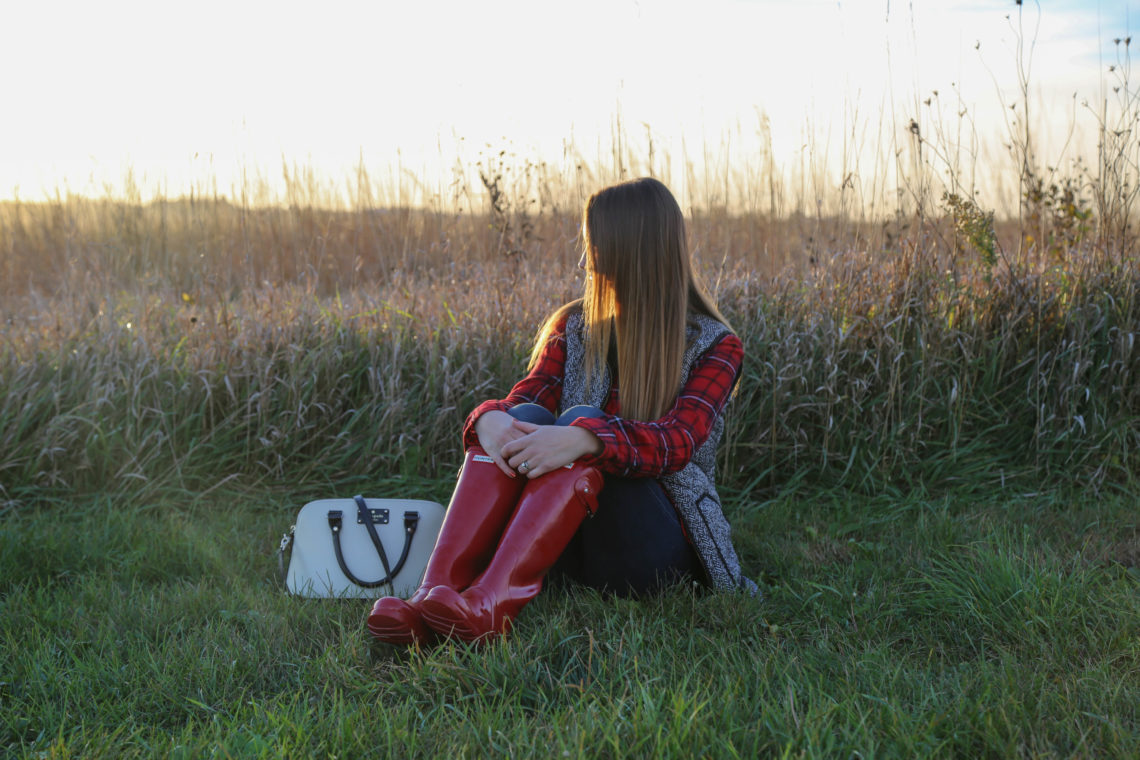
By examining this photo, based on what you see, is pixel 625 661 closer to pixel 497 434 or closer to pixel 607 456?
pixel 607 456

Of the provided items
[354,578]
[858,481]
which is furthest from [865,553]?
[354,578]

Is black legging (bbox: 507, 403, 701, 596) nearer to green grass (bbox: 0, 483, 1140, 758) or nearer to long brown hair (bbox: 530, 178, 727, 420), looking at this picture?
green grass (bbox: 0, 483, 1140, 758)

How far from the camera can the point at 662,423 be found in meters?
2.05

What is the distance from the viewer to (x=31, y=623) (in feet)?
7.00

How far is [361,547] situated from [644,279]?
1107 millimetres

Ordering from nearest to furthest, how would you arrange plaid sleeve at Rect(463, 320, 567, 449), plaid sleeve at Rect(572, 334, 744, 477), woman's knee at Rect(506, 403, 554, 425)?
plaid sleeve at Rect(572, 334, 744, 477)
woman's knee at Rect(506, 403, 554, 425)
plaid sleeve at Rect(463, 320, 567, 449)

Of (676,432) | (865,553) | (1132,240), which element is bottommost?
(865,553)

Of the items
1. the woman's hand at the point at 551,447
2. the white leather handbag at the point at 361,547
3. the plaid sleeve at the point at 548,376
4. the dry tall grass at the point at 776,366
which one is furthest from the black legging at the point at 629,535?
the dry tall grass at the point at 776,366

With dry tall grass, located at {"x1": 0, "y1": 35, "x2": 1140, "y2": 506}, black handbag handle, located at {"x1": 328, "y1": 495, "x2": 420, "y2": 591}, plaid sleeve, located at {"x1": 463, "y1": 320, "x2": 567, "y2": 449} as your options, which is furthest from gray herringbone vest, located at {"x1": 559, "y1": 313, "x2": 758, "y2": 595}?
dry tall grass, located at {"x1": 0, "y1": 35, "x2": 1140, "y2": 506}

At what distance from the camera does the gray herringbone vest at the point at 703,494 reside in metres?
2.18

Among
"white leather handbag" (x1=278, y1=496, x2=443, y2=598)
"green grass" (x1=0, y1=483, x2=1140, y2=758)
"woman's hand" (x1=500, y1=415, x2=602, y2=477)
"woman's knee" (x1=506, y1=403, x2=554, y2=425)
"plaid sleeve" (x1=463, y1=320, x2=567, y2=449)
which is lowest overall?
"green grass" (x1=0, y1=483, x2=1140, y2=758)

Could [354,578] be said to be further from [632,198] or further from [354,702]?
[632,198]

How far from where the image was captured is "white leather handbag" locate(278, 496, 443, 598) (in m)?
2.31

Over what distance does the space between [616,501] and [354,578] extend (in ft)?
2.60
